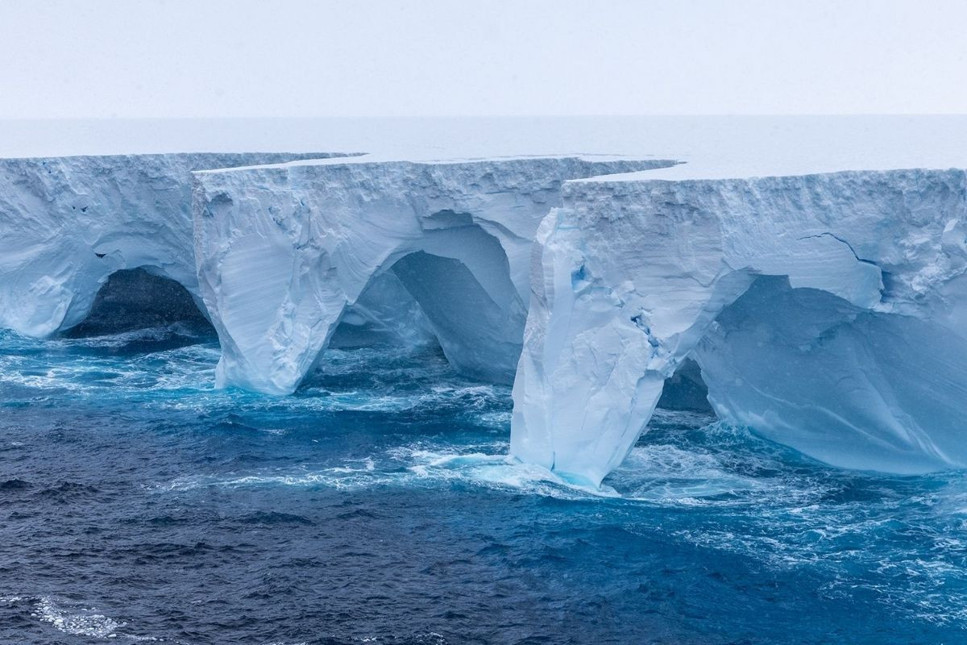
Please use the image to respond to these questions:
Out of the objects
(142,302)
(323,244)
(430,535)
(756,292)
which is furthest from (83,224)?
(756,292)

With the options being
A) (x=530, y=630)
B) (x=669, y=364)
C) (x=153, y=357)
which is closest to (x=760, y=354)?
(x=669, y=364)

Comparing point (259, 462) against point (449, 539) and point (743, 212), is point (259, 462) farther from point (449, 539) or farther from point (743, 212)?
point (743, 212)

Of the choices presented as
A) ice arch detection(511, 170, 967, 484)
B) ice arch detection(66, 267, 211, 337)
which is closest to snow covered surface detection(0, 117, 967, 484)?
ice arch detection(511, 170, 967, 484)

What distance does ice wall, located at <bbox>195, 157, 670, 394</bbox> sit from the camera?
18.1m

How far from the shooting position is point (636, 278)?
14570mm

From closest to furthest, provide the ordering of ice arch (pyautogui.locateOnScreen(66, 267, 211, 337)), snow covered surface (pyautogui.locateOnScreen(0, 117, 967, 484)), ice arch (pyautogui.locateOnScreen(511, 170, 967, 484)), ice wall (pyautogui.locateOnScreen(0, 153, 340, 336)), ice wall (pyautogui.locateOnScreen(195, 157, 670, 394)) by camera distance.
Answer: ice arch (pyautogui.locateOnScreen(511, 170, 967, 484))
snow covered surface (pyautogui.locateOnScreen(0, 117, 967, 484))
ice wall (pyautogui.locateOnScreen(195, 157, 670, 394))
ice wall (pyautogui.locateOnScreen(0, 153, 340, 336))
ice arch (pyautogui.locateOnScreen(66, 267, 211, 337))

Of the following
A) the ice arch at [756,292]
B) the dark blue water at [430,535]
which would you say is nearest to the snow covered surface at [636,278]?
the ice arch at [756,292]

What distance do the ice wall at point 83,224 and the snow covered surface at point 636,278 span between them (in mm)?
4184

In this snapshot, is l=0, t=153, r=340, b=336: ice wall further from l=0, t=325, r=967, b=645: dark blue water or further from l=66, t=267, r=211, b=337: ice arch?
l=0, t=325, r=967, b=645: dark blue water

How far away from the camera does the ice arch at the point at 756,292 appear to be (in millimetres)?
13953

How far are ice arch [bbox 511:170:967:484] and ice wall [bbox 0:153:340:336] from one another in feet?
31.8

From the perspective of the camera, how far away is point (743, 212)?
554 inches

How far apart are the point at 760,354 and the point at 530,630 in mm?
6966

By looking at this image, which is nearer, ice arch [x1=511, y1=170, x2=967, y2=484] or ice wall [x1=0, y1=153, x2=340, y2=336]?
ice arch [x1=511, y1=170, x2=967, y2=484]
